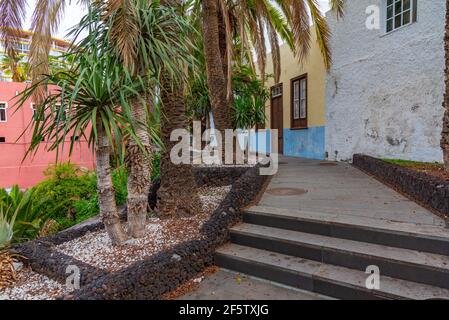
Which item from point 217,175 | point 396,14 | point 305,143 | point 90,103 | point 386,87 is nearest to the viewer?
point 90,103

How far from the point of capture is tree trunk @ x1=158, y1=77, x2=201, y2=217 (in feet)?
14.8

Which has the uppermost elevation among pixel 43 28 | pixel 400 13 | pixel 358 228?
pixel 400 13

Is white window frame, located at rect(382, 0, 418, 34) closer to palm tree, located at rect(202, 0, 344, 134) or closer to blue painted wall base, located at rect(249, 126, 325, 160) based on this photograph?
palm tree, located at rect(202, 0, 344, 134)

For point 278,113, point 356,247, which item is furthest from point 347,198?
point 278,113

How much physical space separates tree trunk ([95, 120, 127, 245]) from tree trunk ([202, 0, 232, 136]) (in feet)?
13.2

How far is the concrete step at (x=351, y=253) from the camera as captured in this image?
2.78m

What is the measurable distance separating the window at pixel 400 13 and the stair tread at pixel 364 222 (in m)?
5.53

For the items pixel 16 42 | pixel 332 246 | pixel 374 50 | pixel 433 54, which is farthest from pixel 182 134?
pixel 374 50

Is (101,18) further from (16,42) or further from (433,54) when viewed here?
(433,54)

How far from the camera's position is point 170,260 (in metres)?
3.13

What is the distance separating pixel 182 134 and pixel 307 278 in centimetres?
268

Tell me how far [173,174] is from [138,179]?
Result: 885 mm

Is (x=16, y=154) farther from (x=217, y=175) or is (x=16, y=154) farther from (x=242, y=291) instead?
(x=242, y=291)

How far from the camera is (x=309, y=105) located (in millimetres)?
10500
